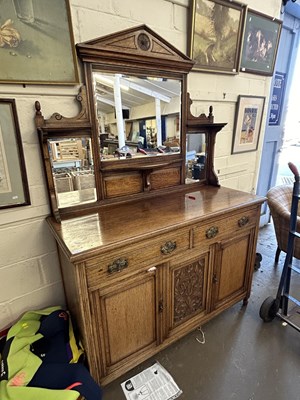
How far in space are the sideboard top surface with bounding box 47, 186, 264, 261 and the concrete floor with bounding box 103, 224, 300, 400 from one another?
3.02ft

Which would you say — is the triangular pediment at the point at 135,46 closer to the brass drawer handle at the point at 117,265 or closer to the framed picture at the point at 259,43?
the framed picture at the point at 259,43

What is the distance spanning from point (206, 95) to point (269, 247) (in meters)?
1.97

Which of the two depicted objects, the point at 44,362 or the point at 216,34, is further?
the point at 216,34

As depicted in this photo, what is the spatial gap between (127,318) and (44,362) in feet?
1.46

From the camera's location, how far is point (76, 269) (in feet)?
3.25

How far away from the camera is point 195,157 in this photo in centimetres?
185

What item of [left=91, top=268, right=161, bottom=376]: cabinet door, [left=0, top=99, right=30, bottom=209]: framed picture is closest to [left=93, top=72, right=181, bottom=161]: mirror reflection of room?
[left=0, top=99, right=30, bottom=209]: framed picture

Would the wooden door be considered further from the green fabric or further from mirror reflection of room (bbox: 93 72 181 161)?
the green fabric

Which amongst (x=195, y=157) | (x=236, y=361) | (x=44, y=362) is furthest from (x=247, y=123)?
(x=44, y=362)

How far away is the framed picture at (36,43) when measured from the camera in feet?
3.48

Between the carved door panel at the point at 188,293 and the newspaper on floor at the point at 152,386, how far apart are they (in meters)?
0.23

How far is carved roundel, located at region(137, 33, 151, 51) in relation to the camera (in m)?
1.37

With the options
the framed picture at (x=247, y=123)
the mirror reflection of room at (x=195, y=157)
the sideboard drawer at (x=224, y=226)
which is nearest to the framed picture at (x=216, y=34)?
the framed picture at (x=247, y=123)

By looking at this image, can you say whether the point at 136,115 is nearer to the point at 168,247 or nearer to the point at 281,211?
the point at 168,247
